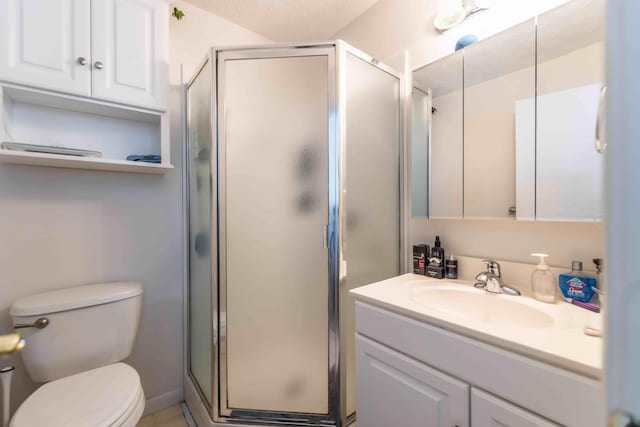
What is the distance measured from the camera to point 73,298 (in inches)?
47.1

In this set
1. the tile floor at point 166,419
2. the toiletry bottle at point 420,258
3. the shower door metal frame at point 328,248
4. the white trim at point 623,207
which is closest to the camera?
the white trim at point 623,207

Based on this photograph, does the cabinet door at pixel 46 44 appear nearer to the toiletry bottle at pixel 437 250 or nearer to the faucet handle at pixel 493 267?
the toiletry bottle at pixel 437 250

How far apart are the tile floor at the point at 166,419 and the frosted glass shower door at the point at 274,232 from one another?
45cm

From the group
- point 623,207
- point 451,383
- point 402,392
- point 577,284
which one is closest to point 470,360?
point 451,383

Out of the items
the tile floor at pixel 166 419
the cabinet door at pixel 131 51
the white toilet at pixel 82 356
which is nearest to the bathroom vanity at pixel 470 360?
the white toilet at pixel 82 356

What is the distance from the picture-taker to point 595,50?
898mm

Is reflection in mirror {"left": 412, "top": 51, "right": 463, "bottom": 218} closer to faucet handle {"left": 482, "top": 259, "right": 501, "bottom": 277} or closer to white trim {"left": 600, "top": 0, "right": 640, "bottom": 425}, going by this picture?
faucet handle {"left": 482, "top": 259, "right": 501, "bottom": 277}

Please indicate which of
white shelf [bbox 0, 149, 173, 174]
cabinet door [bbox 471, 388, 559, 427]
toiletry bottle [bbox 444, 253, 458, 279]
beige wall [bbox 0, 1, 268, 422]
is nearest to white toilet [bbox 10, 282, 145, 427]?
beige wall [bbox 0, 1, 268, 422]

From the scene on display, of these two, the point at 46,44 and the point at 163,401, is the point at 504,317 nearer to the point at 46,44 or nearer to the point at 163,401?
the point at 163,401

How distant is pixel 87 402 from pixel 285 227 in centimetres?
97

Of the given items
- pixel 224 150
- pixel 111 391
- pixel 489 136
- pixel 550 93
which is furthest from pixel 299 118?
pixel 111 391

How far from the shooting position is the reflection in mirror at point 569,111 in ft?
2.95

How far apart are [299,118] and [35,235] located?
1.39 metres

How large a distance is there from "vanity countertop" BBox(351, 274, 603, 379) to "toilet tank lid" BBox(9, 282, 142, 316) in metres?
1.14
